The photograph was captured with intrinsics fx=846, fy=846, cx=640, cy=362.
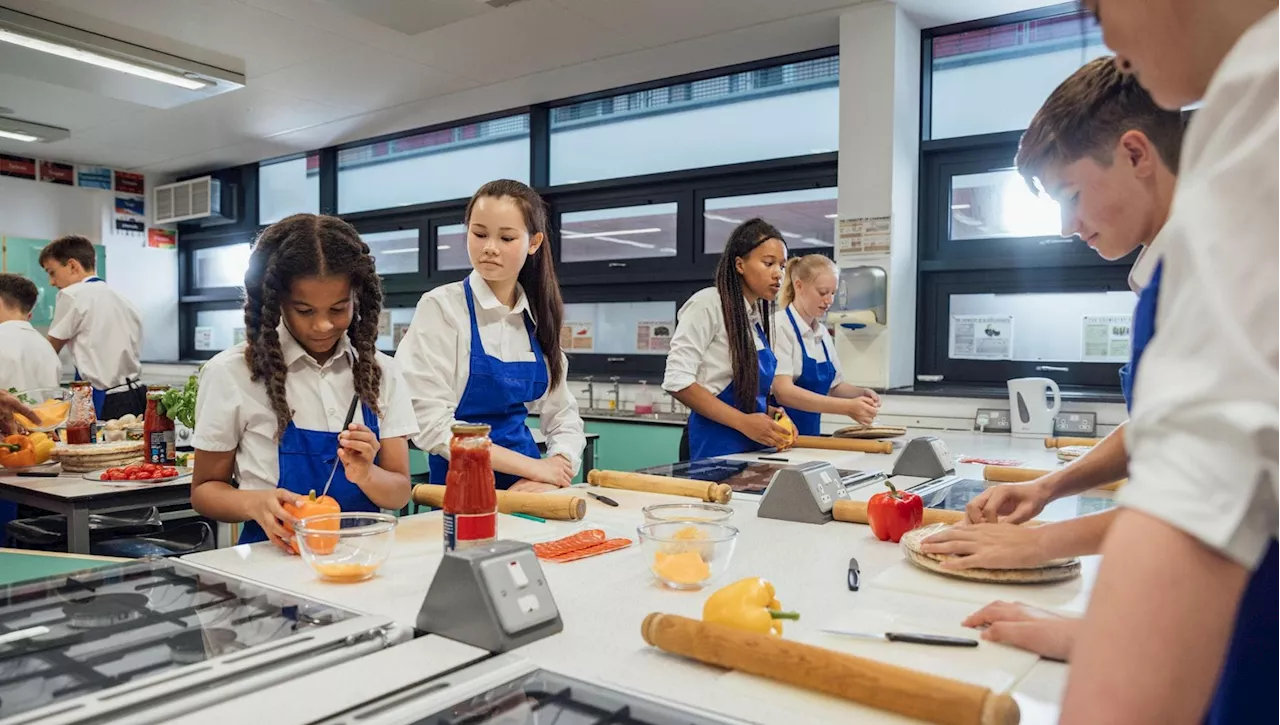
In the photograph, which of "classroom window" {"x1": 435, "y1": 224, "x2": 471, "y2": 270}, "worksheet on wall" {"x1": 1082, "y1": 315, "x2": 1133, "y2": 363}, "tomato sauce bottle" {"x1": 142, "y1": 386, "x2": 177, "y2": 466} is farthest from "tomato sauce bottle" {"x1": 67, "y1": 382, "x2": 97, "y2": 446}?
"worksheet on wall" {"x1": 1082, "y1": 315, "x2": 1133, "y2": 363}

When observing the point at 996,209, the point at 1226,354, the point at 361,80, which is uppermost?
the point at 361,80

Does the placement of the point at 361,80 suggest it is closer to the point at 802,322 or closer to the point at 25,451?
the point at 25,451

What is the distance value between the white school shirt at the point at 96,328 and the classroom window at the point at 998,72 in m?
4.66

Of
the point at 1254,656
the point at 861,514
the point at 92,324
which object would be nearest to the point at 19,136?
the point at 92,324

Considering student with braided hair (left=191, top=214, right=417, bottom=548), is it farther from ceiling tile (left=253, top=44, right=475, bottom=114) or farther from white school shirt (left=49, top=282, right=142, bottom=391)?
white school shirt (left=49, top=282, right=142, bottom=391)

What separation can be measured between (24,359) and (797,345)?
365 centimetres

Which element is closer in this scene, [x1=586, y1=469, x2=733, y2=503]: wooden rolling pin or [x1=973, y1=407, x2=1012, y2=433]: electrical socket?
[x1=586, y1=469, x2=733, y2=503]: wooden rolling pin

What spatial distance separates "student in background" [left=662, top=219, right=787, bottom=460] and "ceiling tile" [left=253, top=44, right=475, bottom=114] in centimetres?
276

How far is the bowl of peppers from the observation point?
2994 mm

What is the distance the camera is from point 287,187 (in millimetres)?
7488

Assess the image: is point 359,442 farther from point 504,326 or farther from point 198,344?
point 198,344

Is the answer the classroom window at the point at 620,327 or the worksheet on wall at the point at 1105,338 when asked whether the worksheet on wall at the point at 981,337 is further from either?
the classroom window at the point at 620,327

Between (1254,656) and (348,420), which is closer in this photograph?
(1254,656)

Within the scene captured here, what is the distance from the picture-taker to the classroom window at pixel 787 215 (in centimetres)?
480
